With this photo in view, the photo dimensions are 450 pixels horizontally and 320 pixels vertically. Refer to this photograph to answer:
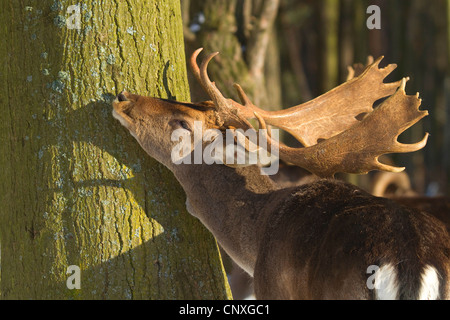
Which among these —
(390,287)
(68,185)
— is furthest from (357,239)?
(68,185)

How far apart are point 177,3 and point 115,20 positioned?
0.59 metres

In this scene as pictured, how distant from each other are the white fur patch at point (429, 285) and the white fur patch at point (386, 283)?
5.0 inches

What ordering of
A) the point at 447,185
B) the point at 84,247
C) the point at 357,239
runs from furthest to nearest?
the point at 447,185 → the point at 84,247 → the point at 357,239

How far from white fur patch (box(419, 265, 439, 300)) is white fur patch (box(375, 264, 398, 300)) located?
13 centimetres

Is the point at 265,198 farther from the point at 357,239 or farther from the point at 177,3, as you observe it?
the point at 177,3

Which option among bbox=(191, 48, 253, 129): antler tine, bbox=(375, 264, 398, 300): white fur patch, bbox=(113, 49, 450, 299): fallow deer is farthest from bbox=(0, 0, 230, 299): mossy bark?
bbox=(375, 264, 398, 300): white fur patch

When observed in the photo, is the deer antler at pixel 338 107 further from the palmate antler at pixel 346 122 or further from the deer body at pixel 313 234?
the deer body at pixel 313 234

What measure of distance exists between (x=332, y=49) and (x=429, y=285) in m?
11.7

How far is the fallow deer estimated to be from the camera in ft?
10.8

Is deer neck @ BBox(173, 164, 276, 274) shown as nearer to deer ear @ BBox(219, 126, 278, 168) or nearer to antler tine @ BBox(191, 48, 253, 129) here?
deer ear @ BBox(219, 126, 278, 168)

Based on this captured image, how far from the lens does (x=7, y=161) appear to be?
416 cm

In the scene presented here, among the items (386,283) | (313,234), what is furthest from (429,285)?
(313,234)

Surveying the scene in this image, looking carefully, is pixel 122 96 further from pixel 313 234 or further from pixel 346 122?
pixel 346 122

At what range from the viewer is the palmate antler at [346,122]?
12.9ft
